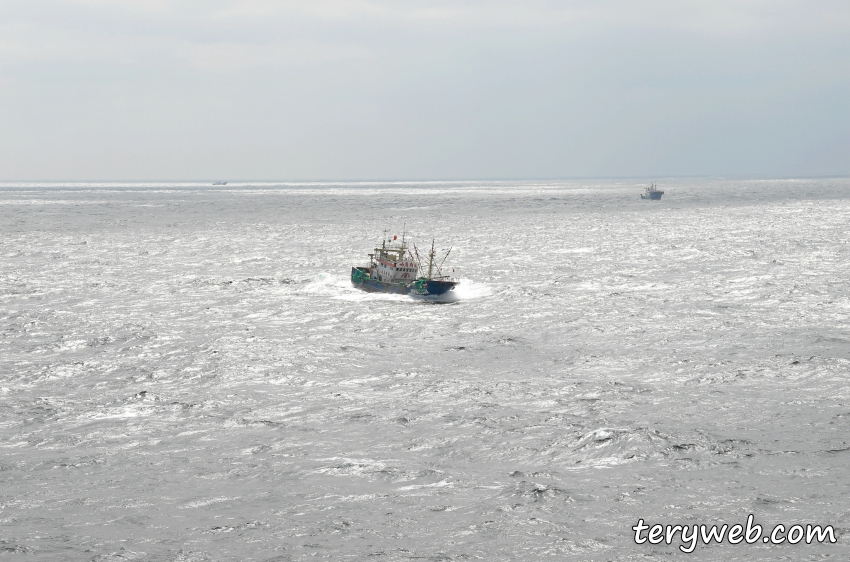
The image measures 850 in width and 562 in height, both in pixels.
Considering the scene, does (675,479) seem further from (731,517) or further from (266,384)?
(266,384)

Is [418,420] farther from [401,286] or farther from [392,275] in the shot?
[392,275]

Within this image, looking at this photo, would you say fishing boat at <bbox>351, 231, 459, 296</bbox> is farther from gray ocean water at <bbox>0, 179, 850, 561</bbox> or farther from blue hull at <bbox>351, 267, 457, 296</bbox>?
gray ocean water at <bbox>0, 179, 850, 561</bbox>

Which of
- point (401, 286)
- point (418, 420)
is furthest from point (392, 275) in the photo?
point (418, 420)

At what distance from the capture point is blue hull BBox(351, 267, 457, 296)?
73.9 m

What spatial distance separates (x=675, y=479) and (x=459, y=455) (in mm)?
7744

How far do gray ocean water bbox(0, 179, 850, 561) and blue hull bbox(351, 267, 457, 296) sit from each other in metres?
1.48

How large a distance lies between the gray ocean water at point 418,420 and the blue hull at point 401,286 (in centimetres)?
148

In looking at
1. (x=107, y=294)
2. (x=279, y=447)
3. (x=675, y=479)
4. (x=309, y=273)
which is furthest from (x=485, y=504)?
(x=309, y=273)

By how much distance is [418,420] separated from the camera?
3481 centimetres

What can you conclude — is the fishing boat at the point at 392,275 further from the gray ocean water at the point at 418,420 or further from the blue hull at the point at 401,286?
the gray ocean water at the point at 418,420

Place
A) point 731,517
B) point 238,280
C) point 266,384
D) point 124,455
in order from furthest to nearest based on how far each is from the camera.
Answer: point 238,280
point 266,384
point 124,455
point 731,517

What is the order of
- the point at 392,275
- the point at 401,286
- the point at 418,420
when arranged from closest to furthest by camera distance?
1. the point at 418,420
2. the point at 401,286
3. the point at 392,275

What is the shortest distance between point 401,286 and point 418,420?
147 feet

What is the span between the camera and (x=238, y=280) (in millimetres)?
86312
